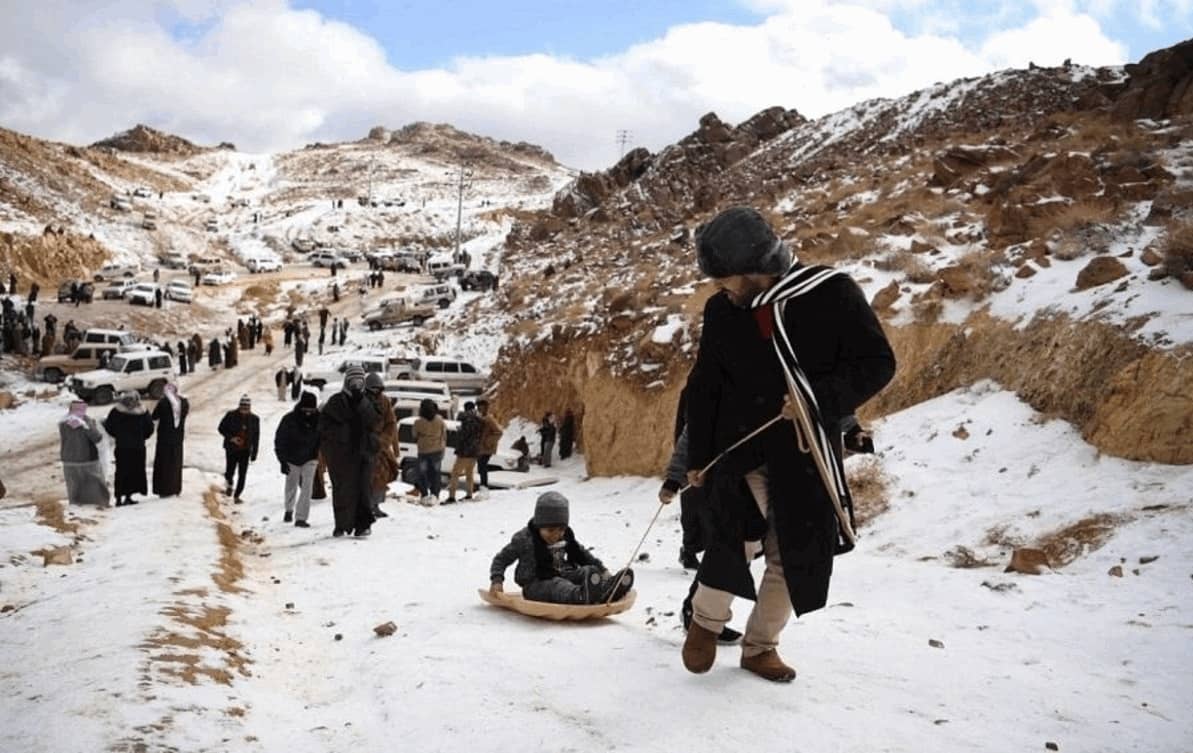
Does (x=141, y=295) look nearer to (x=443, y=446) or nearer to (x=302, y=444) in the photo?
(x=443, y=446)

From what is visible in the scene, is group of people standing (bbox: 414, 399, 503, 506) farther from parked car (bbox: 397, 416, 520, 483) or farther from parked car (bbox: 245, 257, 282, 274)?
parked car (bbox: 245, 257, 282, 274)

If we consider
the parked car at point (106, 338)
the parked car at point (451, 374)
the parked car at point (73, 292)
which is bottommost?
the parked car at point (451, 374)

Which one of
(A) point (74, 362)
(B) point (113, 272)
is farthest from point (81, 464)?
(B) point (113, 272)

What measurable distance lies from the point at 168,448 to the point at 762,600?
10443 mm

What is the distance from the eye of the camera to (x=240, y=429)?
1315 centimetres

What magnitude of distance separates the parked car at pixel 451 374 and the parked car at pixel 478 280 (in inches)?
745

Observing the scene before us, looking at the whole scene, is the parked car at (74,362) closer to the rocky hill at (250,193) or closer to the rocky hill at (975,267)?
the rocky hill at (975,267)

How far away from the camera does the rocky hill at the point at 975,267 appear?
8.84 metres

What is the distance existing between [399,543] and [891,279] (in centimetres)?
929

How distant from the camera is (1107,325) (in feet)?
30.0

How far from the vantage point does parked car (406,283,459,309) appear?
4256cm

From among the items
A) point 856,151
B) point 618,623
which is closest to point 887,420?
point 618,623

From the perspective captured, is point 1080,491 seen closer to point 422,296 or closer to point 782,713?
point 782,713

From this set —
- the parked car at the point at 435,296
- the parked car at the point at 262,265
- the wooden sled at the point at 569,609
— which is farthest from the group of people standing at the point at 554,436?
the parked car at the point at 262,265
